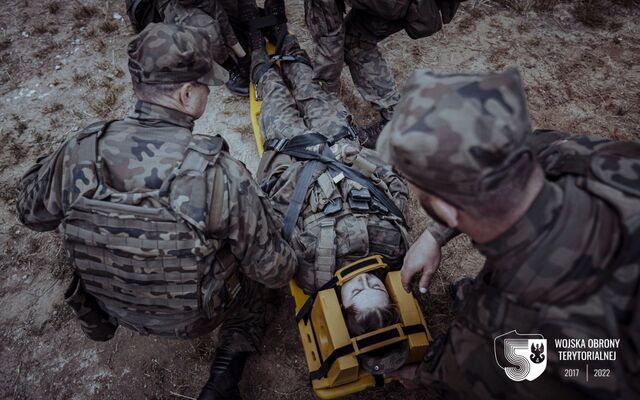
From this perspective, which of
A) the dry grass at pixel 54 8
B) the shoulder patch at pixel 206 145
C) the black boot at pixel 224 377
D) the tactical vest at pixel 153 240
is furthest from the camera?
the dry grass at pixel 54 8

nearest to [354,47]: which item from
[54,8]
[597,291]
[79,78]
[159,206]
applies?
[159,206]

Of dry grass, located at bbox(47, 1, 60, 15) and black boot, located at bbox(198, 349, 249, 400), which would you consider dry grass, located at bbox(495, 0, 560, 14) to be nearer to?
black boot, located at bbox(198, 349, 249, 400)

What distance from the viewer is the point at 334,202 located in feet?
9.02

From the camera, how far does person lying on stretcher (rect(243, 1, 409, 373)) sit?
7.81ft

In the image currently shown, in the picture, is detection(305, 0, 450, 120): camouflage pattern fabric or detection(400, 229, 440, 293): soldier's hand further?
detection(305, 0, 450, 120): camouflage pattern fabric

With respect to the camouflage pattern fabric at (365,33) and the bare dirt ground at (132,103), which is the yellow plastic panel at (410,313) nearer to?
the bare dirt ground at (132,103)

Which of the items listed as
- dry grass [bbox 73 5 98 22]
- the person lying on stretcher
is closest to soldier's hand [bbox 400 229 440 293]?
the person lying on stretcher

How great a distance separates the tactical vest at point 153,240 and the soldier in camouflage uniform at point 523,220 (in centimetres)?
93

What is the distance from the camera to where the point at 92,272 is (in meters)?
2.00

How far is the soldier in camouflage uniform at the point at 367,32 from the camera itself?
3297 mm

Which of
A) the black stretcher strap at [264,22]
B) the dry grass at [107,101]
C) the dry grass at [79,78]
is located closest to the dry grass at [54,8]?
the dry grass at [79,78]

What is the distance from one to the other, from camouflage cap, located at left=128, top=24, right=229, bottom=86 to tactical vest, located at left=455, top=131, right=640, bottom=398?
1.64 meters

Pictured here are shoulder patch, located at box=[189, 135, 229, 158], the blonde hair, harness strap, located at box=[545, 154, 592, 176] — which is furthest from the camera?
the blonde hair

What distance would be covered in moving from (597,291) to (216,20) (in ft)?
12.4
